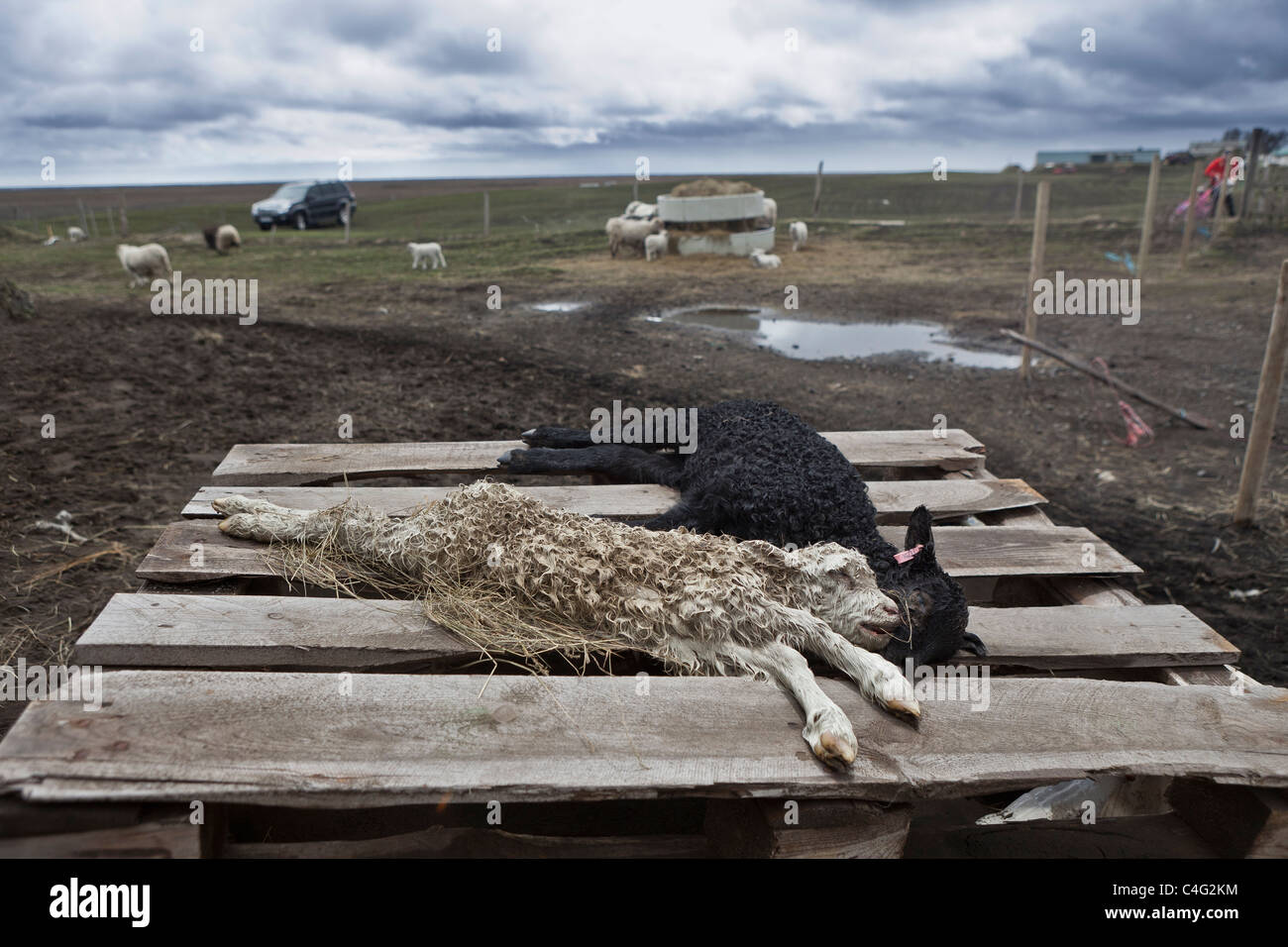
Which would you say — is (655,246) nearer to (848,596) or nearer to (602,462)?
(602,462)

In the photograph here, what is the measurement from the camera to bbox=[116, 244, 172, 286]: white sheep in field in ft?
41.2

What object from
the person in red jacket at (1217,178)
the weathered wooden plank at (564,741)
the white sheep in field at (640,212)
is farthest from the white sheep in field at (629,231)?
the weathered wooden plank at (564,741)

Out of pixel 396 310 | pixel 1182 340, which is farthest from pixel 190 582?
pixel 1182 340

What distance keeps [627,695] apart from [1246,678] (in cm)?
193

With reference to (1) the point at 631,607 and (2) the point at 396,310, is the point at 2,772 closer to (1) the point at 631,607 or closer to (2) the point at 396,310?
(1) the point at 631,607

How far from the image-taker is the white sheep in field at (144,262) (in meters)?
12.6

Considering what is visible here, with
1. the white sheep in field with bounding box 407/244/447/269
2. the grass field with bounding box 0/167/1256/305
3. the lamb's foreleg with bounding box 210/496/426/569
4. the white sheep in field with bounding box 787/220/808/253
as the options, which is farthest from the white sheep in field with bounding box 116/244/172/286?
the lamb's foreleg with bounding box 210/496/426/569

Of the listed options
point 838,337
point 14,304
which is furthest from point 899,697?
point 14,304

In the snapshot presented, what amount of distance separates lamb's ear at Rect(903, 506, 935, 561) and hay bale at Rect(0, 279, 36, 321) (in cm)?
822

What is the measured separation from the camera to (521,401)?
21.4 feet

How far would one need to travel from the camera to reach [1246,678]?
257 cm

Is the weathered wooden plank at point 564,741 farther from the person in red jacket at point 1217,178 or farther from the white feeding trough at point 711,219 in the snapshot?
the person in red jacket at point 1217,178

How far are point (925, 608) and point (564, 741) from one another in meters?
1.11

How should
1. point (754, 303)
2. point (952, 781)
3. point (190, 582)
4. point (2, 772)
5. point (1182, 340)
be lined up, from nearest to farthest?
point (2, 772) < point (952, 781) < point (190, 582) < point (1182, 340) < point (754, 303)
